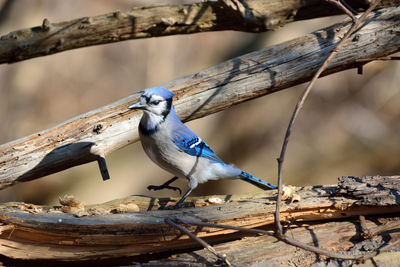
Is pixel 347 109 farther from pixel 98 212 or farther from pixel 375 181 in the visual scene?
pixel 98 212

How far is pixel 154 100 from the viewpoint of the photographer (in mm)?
2588

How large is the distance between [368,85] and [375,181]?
312cm

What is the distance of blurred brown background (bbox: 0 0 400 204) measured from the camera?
4.84m

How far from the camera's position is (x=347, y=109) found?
535cm

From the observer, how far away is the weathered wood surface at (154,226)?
2176 mm

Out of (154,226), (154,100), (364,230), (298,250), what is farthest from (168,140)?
(364,230)

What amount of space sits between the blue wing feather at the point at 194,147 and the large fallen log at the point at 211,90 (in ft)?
0.59

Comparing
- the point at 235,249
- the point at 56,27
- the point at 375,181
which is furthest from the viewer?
the point at 56,27

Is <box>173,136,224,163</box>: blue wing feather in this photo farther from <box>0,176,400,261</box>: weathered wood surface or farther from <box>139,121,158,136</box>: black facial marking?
<box>0,176,400,261</box>: weathered wood surface

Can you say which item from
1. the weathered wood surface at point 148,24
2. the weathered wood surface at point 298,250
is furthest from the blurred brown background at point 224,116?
the weathered wood surface at point 298,250

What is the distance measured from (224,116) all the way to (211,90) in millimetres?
2278

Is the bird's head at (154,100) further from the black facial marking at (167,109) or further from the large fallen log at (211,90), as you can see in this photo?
the large fallen log at (211,90)

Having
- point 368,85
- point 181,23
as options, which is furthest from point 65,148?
point 368,85

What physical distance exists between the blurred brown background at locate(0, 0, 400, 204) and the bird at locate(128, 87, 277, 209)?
211 centimetres
